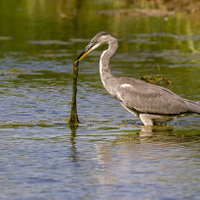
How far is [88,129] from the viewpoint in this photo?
404 inches

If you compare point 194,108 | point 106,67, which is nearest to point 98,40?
point 106,67

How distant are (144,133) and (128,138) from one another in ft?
1.70

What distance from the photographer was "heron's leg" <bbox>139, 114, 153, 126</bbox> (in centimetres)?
1084

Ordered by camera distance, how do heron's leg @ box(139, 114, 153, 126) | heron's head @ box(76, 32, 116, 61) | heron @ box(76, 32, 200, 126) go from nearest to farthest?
heron @ box(76, 32, 200, 126) < heron's leg @ box(139, 114, 153, 126) < heron's head @ box(76, 32, 116, 61)

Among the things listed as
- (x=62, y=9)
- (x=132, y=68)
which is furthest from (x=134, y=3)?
(x=132, y=68)

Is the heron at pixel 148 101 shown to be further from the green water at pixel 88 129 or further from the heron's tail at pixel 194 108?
the green water at pixel 88 129

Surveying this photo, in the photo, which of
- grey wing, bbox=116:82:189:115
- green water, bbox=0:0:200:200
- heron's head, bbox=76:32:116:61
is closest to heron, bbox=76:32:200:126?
grey wing, bbox=116:82:189:115

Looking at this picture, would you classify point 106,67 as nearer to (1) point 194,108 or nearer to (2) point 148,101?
(2) point 148,101

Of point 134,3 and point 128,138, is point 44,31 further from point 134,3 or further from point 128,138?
point 128,138

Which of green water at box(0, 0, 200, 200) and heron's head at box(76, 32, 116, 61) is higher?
→ heron's head at box(76, 32, 116, 61)

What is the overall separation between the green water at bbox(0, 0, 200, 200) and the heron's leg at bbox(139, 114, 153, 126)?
0.74 feet

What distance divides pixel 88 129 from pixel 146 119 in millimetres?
1141

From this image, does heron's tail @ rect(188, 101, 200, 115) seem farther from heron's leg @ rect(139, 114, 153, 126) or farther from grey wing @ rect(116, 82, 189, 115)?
heron's leg @ rect(139, 114, 153, 126)

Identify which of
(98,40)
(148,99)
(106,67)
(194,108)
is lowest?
(194,108)
